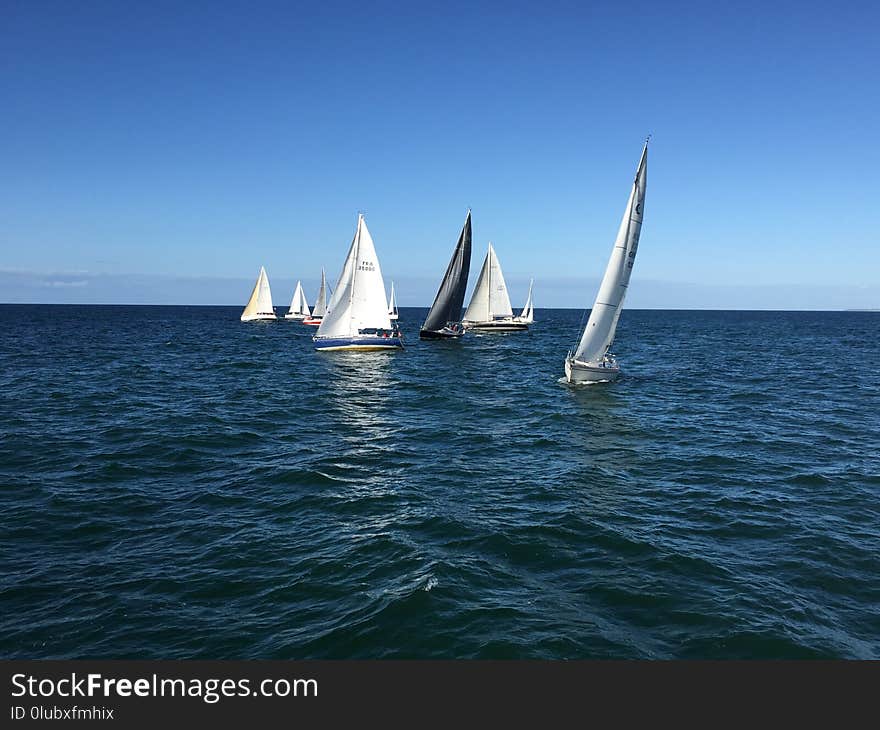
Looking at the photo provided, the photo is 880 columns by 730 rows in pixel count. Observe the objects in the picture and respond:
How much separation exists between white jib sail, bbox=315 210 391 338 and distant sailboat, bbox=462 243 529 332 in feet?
116

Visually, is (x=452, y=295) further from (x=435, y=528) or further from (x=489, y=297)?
(x=435, y=528)

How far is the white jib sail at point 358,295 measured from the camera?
6025cm

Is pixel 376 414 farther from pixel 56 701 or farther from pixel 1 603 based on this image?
pixel 56 701

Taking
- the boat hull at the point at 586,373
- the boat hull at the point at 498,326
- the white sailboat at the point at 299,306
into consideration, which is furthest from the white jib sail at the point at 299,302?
the boat hull at the point at 586,373

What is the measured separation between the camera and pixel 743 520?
17.7 metres

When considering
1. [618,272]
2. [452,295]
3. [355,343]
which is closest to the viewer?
[618,272]

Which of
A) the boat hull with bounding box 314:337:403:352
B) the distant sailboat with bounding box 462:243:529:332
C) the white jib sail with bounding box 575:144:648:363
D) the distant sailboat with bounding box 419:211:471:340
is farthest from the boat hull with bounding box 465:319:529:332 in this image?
the white jib sail with bounding box 575:144:648:363

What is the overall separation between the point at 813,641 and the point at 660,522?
626 centimetres

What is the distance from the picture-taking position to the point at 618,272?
4141cm

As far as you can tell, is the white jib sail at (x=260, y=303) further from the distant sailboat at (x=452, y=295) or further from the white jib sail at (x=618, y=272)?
the white jib sail at (x=618, y=272)

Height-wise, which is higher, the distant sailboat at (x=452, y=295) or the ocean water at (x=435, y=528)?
the distant sailboat at (x=452, y=295)

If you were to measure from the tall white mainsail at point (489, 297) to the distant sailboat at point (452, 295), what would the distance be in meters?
14.9

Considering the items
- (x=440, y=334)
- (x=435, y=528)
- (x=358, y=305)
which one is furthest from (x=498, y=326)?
(x=435, y=528)

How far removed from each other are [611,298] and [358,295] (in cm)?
2919
